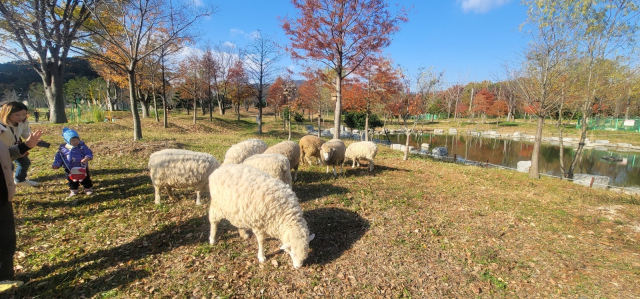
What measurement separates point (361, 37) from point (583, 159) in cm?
2222

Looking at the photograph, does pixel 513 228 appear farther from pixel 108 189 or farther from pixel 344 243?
pixel 108 189

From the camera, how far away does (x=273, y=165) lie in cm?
601

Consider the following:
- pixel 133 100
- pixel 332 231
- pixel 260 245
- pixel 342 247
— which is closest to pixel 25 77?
pixel 133 100

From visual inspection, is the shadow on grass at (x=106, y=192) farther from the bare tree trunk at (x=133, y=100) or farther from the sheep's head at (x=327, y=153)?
the bare tree trunk at (x=133, y=100)

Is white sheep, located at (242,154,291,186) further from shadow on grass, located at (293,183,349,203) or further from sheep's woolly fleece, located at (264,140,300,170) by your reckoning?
sheep's woolly fleece, located at (264,140,300,170)

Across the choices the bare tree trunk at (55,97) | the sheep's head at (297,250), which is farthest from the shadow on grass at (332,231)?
the bare tree trunk at (55,97)

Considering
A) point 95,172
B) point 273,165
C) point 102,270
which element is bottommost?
point 102,270

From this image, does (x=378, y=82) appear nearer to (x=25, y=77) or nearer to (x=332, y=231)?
(x=332, y=231)

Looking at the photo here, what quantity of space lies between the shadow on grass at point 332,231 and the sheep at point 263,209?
505 mm

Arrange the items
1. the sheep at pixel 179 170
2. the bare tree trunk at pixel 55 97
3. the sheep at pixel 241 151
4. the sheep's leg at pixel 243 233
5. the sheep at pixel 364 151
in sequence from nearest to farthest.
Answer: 1. the sheep's leg at pixel 243 233
2. the sheep at pixel 179 170
3. the sheep at pixel 241 151
4. the sheep at pixel 364 151
5. the bare tree trunk at pixel 55 97

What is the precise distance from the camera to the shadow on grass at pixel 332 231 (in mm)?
4408

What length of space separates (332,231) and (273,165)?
2.03 m

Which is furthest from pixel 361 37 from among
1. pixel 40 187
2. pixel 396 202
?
pixel 40 187

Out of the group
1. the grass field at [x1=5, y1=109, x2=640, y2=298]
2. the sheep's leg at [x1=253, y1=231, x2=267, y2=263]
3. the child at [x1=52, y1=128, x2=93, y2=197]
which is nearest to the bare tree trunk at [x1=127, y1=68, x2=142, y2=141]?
the grass field at [x1=5, y1=109, x2=640, y2=298]
